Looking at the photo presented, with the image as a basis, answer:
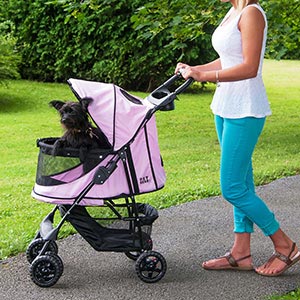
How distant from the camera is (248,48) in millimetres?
4367

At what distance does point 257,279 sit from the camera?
15.8ft

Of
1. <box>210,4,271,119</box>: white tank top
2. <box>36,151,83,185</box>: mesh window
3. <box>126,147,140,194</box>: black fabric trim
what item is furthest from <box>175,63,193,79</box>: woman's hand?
<box>36,151,83,185</box>: mesh window

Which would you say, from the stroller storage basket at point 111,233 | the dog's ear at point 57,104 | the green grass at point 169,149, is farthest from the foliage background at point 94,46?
the stroller storage basket at point 111,233

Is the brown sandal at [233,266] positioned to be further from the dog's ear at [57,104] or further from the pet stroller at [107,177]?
the dog's ear at [57,104]

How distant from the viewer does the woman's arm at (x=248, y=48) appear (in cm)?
437

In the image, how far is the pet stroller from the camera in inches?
181

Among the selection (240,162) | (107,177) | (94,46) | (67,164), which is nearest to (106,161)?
(107,177)

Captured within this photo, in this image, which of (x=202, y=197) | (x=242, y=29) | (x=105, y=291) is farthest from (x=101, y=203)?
(x=202, y=197)

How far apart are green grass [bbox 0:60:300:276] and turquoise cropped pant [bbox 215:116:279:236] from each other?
5.33 ft

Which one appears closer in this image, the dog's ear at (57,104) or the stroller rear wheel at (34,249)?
the dog's ear at (57,104)

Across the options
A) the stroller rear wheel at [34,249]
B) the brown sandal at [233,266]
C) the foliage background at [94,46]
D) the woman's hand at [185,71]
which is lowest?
the foliage background at [94,46]

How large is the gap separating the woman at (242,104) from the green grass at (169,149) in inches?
65.5

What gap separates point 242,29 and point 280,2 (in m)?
5.38

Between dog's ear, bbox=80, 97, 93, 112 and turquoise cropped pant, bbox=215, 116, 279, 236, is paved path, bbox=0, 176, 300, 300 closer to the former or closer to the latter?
turquoise cropped pant, bbox=215, 116, 279, 236
